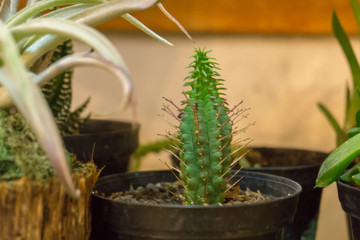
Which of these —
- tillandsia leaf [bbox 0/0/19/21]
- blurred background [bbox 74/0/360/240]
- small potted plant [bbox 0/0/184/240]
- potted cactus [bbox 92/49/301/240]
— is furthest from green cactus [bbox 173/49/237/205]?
blurred background [bbox 74/0/360/240]

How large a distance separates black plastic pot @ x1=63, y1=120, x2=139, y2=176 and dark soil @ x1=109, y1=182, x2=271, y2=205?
0.08m

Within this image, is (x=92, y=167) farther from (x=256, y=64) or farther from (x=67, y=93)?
(x=256, y=64)

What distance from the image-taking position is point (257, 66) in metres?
1.40

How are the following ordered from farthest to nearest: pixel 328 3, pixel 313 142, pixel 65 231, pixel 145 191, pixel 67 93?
pixel 313 142 < pixel 328 3 < pixel 67 93 < pixel 145 191 < pixel 65 231

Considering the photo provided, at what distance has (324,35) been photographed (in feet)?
4.59

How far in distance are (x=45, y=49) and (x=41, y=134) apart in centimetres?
17

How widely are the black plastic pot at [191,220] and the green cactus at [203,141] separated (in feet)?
0.25

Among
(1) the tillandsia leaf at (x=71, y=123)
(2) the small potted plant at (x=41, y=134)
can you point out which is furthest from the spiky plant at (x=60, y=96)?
(2) the small potted plant at (x=41, y=134)

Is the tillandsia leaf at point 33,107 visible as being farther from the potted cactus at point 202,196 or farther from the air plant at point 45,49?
the potted cactus at point 202,196

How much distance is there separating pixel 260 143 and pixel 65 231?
3.24ft

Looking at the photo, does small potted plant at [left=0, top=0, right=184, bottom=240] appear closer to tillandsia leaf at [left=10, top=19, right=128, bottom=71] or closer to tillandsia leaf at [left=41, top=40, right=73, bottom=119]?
tillandsia leaf at [left=10, top=19, right=128, bottom=71]

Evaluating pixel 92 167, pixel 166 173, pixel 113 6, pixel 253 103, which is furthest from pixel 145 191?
pixel 253 103

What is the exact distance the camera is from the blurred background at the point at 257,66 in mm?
1312

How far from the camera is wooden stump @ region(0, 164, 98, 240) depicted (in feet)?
1.50
